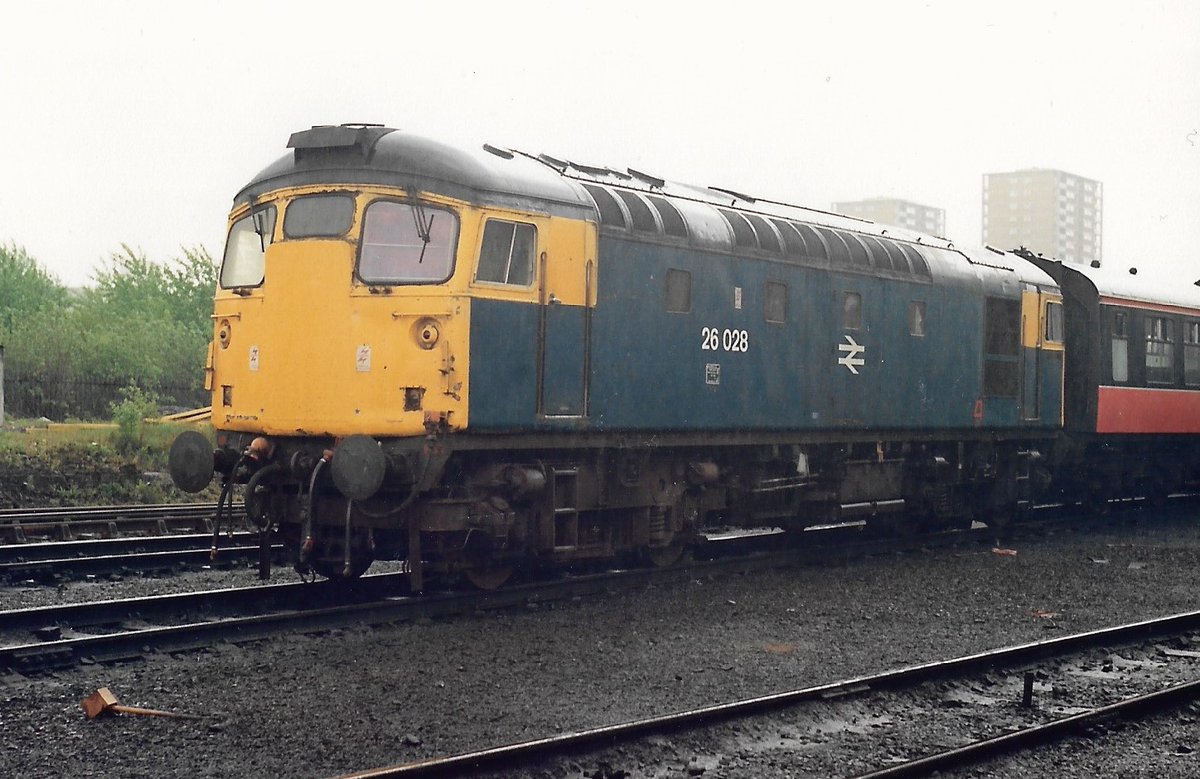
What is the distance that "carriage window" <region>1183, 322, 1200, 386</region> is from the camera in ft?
68.9

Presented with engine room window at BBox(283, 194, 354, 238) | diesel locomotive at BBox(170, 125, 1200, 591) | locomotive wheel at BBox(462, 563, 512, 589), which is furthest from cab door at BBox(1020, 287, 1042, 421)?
engine room window at BBox(283, 194, 354, 238)

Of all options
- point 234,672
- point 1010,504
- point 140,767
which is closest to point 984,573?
point 1010,504

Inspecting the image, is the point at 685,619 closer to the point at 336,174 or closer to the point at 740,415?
the point at 740,415

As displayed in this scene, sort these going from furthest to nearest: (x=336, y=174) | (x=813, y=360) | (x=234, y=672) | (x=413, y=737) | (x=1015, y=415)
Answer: (x=1015, y=415) < (x=813, y=360) < (x=336, y=174) < (x=234, y=672) < (x=413, y=737)

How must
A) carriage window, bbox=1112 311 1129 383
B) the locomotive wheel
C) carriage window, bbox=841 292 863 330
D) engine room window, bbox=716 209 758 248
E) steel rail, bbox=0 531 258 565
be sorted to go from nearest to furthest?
the locomotive wheel < steel rail, bbox=0 531 258 565 < engine room window, bbox=716 209 758 248 < carriage window, bbox=841 292 863 330 < carriage window, bbox=1112 311 1129 383

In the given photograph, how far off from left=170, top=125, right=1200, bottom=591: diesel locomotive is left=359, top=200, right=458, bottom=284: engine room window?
0.02 m

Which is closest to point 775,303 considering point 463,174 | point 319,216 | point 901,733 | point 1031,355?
A: point 463,174

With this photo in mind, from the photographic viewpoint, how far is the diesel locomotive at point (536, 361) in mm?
9820

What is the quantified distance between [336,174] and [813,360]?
5.83m

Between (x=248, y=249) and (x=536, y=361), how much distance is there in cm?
270

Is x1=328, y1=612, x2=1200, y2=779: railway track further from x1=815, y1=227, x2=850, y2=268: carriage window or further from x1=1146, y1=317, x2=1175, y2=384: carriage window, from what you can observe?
x1=1146, y1=317, x2=1175, y2=384: carriage window

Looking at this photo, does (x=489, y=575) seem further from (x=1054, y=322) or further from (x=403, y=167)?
(x=1054, y=322)

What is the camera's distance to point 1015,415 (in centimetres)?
1720

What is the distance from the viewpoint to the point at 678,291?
1195 centimetres
